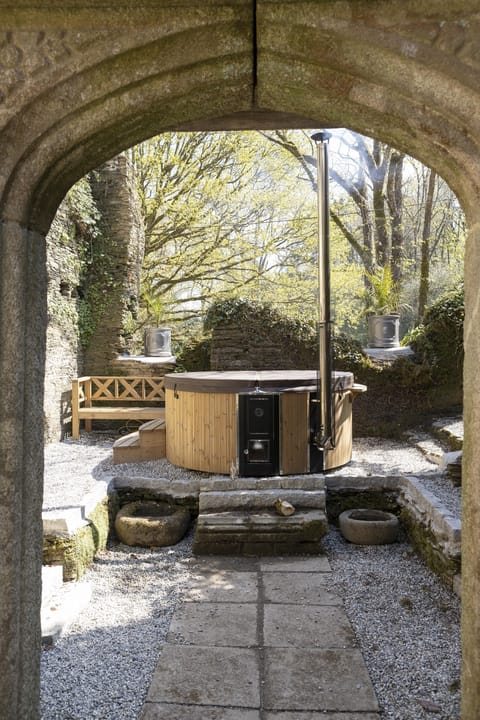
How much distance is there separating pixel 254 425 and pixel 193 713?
3.74 m

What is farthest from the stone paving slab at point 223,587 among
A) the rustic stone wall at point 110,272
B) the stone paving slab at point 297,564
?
the rustic stone wall at point 110,272

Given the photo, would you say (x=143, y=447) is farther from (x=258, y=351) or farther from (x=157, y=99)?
(x=157, y=99)

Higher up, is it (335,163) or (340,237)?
(335,163)

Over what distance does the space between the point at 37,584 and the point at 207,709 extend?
1.46m

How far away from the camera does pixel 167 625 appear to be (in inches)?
161

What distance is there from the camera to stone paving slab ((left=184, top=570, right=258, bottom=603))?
455 centimetres

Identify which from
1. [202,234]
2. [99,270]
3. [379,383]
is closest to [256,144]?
[202,234]

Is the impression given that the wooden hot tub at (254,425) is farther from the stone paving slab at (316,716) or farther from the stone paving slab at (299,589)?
the stone paving slab at (316,716)

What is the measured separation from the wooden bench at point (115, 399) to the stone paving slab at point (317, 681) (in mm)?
6352

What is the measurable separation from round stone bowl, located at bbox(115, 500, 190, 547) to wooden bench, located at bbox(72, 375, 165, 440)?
3.71 m

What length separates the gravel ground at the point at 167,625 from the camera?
10.2ft

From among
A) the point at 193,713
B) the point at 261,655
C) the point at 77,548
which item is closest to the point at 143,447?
the point at 77,548

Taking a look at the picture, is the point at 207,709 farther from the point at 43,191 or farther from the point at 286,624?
the point at 43,191

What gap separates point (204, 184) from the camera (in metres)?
14.1
